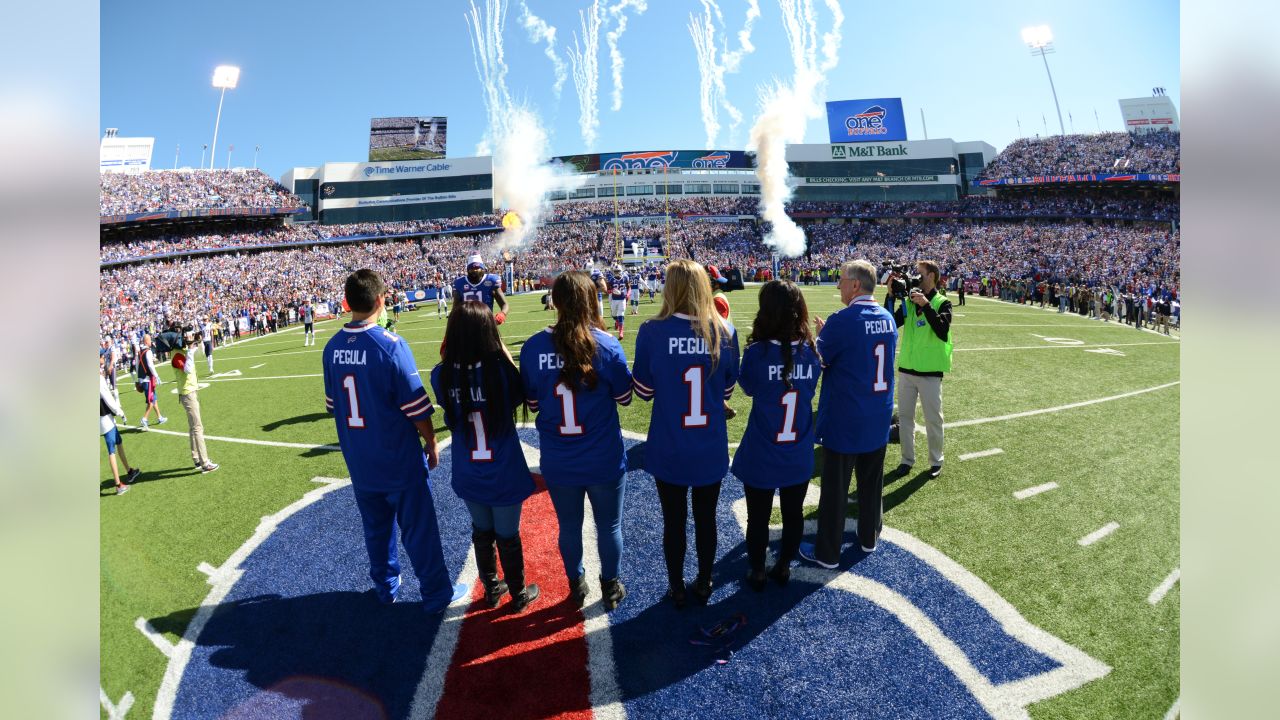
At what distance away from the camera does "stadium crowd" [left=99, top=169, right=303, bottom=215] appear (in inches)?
1877

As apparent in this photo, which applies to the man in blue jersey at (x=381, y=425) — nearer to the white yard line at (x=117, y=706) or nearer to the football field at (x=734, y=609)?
the football field at (x=734, y=609)

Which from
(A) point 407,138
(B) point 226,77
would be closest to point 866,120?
(A) point 407,138

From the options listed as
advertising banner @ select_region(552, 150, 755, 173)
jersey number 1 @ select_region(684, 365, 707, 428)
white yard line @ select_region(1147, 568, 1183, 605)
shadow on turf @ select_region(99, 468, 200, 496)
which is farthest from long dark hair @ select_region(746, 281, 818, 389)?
advertising banner @ select_region(552, 150, 755, 173)

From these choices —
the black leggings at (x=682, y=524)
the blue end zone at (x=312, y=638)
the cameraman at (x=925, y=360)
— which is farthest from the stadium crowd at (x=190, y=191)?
the cameraman at (x=925, y=360)

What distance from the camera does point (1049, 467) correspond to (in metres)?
6.23

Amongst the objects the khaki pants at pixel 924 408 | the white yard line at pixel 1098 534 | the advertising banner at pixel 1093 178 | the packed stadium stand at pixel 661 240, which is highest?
the advertising banner at pixel 1093 178

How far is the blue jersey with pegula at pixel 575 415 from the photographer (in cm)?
357

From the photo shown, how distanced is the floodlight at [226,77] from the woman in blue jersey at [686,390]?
74.3 meters

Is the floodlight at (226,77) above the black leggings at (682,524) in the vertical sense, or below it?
above

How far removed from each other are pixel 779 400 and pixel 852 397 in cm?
79

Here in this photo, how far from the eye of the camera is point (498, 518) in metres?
3.81

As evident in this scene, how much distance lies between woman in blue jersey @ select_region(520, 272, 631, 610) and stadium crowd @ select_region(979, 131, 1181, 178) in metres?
67.1
